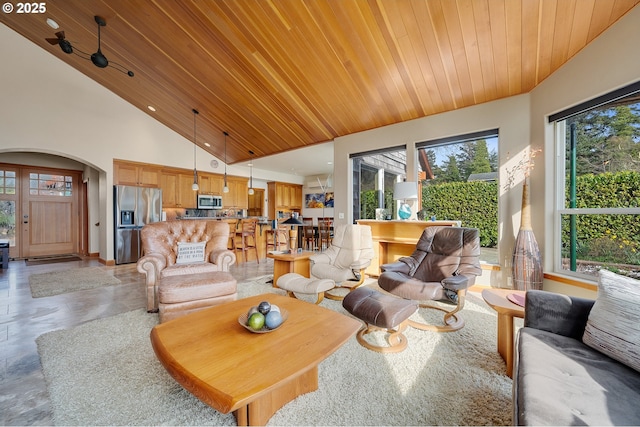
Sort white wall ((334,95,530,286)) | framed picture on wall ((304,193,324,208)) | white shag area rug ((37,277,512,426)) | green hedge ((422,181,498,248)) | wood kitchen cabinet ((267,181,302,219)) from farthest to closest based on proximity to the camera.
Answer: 1. framed picture on wall ((304,193,324,208))
2. wood kitchen cabinet ((267,181,302,219))
3. green hedge ((422,181,498,248))
4. white wall ((334,95,530,286))
5. white shag area rug ((37,277,512,426))

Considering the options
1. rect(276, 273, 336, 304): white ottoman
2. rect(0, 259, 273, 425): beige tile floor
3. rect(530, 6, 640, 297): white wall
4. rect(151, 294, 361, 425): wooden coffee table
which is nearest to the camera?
rect(151, 294, 361, 425): wooden coffee table

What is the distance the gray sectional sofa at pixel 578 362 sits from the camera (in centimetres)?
87

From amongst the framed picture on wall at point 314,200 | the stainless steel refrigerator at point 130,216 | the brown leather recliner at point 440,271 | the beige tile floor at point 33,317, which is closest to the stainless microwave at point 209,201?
the stainless steel refrigerator at point 130,216

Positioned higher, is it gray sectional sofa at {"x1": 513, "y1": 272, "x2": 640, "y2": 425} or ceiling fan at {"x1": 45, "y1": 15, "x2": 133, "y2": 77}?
ceiling fan at {"x1": 45, "y1": 15, "x2": 133, "y2": 77}

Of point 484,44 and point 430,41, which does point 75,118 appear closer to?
point 430,41

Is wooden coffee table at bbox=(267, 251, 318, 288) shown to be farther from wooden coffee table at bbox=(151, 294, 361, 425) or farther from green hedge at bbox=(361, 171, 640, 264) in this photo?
green hedge at bbox=(361, 171, 640, 264)

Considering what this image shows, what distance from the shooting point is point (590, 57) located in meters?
2.54

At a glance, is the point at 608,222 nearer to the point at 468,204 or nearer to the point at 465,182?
the point at 468,204

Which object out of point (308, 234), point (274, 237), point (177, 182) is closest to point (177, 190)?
point (177, 182)

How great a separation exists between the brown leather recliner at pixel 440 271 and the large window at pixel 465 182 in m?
1.03

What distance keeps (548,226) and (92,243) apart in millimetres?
9550

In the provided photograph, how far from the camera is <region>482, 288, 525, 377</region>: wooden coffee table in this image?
1.73m

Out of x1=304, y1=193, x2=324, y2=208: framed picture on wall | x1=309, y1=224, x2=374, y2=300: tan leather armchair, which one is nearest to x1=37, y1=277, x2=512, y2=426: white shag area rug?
x1=309, y1=224, x2=374, y2=300: tan leather armchair

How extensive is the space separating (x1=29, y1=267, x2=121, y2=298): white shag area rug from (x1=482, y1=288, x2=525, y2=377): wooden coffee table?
5049 millimetres
